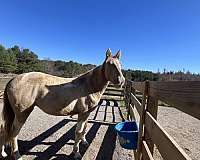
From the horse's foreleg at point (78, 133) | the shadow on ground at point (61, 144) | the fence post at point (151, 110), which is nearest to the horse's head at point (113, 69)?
the horse's foreleg at point (78, 133)

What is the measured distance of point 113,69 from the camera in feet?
12.9

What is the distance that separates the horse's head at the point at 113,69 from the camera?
3919 millimetres

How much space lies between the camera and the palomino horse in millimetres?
3633

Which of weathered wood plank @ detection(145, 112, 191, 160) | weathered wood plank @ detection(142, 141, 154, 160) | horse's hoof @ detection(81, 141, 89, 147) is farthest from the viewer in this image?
horse's hoof @ detection(81, 141, 89, 147)

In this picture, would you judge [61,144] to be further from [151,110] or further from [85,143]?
[151,110]

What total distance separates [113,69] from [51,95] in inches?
44.7

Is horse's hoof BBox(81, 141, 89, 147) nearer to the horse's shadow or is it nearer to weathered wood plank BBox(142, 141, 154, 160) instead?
the horse's shadow

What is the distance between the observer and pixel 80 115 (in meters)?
4.11

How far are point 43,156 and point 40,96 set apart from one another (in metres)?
1.05

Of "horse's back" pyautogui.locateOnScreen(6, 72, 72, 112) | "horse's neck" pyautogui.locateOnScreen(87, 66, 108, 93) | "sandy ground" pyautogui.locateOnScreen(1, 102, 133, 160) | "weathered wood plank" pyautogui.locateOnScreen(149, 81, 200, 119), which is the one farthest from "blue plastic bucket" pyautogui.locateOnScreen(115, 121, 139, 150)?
"weathered wood plank" pyautogui.locateOnScreen(149, 81, 200, 119)

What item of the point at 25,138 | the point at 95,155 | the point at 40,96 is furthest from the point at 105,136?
the point at 40,96

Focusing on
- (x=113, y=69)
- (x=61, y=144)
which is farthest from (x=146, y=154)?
(x=61, y=144)

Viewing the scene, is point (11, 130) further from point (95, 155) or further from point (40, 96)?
point (95, 155)

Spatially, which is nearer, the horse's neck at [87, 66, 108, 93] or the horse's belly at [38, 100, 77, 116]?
the horse's belly at [38, 100, 77, 116]
